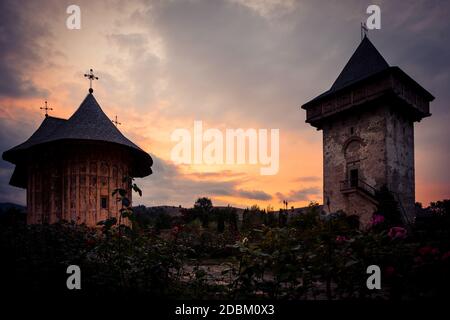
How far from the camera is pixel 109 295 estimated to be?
4332mm

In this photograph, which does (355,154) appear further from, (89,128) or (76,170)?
(76,170)

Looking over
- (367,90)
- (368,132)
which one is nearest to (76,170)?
(368,132)

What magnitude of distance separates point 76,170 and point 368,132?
676 inches

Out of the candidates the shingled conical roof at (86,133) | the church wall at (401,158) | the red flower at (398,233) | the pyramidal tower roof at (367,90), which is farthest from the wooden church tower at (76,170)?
the church wall at (401,158)

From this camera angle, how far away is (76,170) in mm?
15797

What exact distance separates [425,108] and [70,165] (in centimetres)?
2290

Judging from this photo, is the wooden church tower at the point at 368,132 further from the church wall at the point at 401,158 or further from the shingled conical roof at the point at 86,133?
the shingled conical roof at the point at 86,133

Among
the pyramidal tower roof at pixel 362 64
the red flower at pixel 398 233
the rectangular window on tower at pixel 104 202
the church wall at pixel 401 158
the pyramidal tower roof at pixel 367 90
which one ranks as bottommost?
the rectangular window on tower at pixel 104 202

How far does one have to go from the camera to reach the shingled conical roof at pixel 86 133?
15648 mm

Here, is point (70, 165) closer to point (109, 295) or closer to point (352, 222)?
point (109, 295)

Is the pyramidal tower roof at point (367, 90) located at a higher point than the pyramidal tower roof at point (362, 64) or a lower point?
lower

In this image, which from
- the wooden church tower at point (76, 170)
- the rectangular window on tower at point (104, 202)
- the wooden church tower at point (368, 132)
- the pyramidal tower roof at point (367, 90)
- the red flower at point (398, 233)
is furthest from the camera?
the wooden church tower at point (368, 132)

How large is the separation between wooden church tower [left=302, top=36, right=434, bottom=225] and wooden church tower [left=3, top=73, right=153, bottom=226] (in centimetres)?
1289

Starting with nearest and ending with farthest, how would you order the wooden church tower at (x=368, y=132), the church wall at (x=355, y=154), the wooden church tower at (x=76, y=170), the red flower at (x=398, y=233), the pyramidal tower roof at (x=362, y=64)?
1. the red flower at (x=398, y=233)
2. the wooden church tower at (x=76, y=170)
3. the wooden church tower at (x=368, y=132)
4. the church wall at (x=355, y=154)
5. the pyramidal tower roof at (x=362, y=64)
